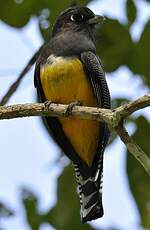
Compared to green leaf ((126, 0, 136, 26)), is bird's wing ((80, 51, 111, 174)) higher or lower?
lower

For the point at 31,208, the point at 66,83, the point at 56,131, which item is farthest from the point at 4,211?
the point at 66,83

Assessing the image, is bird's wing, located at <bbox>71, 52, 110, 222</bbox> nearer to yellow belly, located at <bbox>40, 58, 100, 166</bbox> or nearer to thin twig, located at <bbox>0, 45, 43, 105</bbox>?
yellow belly, located at <bbox>40, 58, 100, 166</bbox>

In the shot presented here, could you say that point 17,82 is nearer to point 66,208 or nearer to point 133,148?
point 66,208

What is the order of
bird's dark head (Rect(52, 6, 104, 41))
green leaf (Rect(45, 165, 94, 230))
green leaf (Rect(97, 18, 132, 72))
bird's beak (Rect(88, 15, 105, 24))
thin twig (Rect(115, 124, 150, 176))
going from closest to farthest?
thin twig (Rect(115, 124, 150, 176)) → green leaf (Rect(45, 165, 94, 230)) → green leaf (Rect(97, 18, 132, 72)) → bird's beak (Rect(88, 15, 105, 24)) → bird's dark head (Rect(52, 6, 104, 41))

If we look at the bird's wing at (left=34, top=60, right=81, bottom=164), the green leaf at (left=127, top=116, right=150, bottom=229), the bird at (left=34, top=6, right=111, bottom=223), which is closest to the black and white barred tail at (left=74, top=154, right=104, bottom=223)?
the bird at (left=34, top=6, right=111, bottom=223)

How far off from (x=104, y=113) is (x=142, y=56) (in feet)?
4.12

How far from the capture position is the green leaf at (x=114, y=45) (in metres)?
5.57

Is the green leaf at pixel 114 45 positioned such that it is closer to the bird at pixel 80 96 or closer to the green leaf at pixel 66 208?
the bird at pixel 80 96

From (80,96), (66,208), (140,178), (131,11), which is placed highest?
(131,11)

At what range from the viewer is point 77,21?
649 centimetres

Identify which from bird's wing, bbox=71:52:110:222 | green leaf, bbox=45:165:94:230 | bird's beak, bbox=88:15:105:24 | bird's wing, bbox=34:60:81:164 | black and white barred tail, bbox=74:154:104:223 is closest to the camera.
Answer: green leaf, bbox=45:165:94:230

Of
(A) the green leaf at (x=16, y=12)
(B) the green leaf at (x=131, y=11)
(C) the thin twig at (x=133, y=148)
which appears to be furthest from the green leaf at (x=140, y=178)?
(A) the green leaf at (x=16, y=12)

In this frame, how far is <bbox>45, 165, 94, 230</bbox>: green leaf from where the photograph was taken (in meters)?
5.12

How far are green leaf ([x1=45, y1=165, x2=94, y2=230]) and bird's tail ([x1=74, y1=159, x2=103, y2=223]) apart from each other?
7cm
